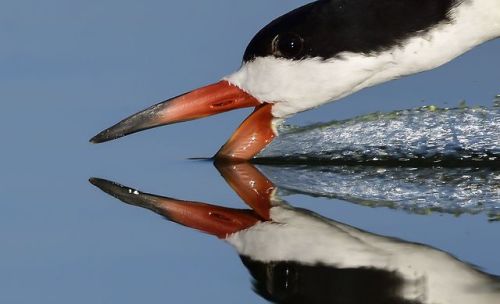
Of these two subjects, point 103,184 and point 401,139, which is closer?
point 103,184

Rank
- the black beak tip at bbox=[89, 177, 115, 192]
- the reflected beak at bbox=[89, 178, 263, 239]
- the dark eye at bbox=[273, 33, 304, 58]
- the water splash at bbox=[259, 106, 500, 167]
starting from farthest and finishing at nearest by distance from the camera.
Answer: the water splash at bbox=[259, 106, 500, 167] < the black beak tip at bbox=[89, 177, 115, 192] < the dark eye at bbox=[273, 33, 304, 58] < the reflected beak at bbox=[89, 178, 263, 239]

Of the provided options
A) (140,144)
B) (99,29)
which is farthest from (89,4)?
(140,144)

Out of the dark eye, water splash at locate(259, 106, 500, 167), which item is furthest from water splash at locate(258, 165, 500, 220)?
the dark eye

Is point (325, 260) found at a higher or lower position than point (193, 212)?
lower

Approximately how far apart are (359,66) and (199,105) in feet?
2.78

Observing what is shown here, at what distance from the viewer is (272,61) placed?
29.3 feet

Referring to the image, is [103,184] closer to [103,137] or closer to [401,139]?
[103,137]

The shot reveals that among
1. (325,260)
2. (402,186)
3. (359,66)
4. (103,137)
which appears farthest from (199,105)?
(325,260)

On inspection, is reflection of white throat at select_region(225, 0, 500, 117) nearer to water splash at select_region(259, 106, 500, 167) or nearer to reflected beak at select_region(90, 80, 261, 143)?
reflected beak at select_region(90, 80, 261, 143)

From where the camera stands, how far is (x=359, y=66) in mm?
8789

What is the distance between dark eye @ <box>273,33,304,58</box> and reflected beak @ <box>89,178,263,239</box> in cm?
77

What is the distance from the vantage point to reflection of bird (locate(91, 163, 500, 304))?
7.58 m

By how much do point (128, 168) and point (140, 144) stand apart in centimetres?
40

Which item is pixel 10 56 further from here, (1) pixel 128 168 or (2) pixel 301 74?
(2) pixel 301 74
